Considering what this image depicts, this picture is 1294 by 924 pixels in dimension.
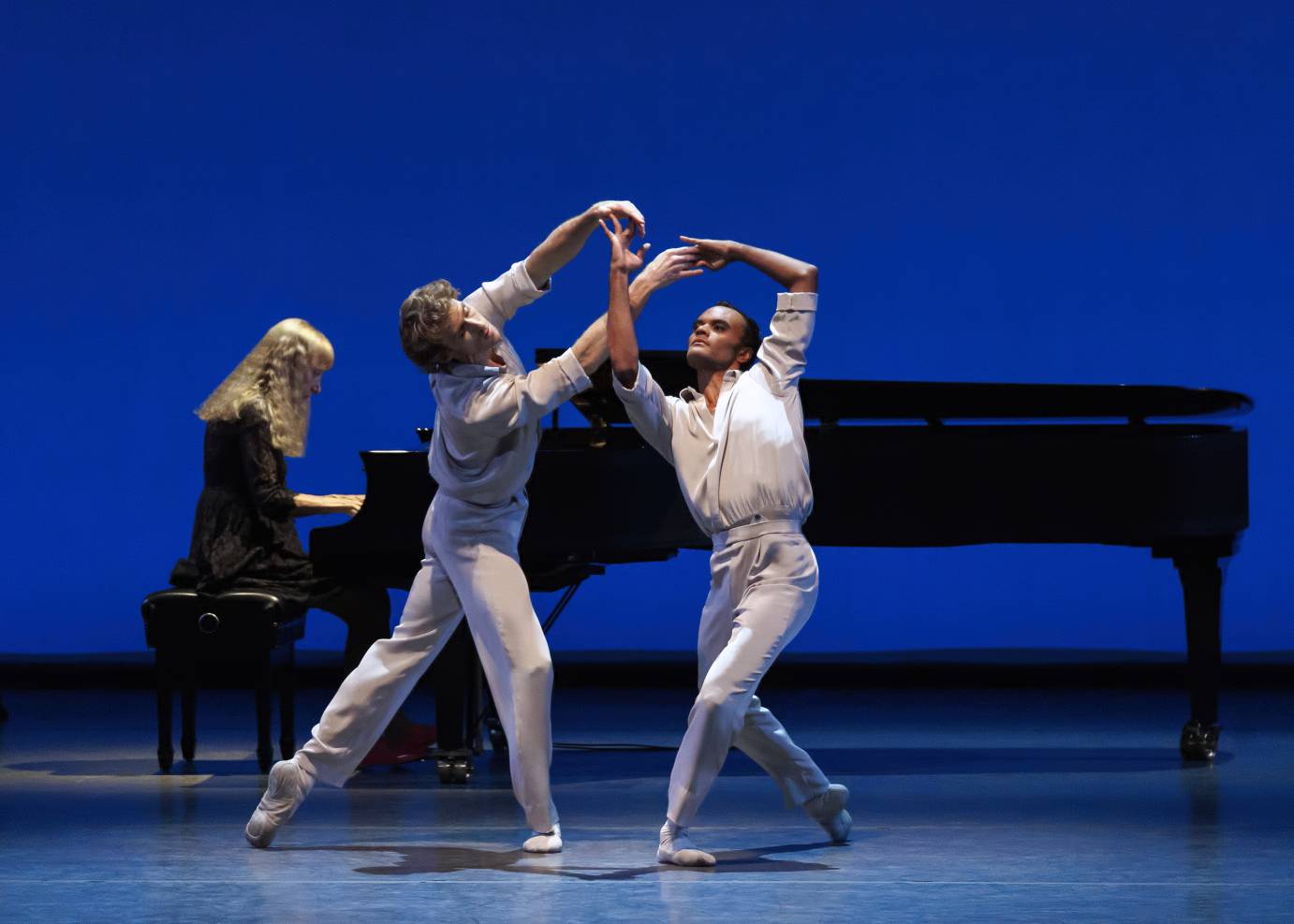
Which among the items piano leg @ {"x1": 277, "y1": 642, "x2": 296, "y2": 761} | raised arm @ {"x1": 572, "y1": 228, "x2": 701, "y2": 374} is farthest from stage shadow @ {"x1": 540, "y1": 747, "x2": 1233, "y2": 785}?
raised arm @ {"x1": 572, "y1": 228, "x2": 701, "y2": 374}

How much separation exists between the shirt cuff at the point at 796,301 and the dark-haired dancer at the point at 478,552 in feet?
0.72

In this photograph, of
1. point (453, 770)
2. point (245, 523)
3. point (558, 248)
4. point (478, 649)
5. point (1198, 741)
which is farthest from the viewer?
point (245, 523)

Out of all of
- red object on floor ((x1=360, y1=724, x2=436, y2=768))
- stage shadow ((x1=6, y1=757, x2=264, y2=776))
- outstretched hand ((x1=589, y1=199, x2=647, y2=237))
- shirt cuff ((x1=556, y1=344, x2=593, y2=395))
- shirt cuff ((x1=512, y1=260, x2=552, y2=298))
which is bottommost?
stage shadow ((x1=6, y1=757, x2=264, y2=776))

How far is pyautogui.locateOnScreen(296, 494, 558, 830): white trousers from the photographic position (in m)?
3.99

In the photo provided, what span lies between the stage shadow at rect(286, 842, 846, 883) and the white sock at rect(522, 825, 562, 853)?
0.01 metres

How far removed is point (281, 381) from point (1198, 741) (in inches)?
121

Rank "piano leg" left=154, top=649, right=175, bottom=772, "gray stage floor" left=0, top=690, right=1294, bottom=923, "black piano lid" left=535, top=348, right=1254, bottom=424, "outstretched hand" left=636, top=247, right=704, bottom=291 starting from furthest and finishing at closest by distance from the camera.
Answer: "black piano lid" left=535, top=348, right=1254, bottom=424 < "piano leg" left=154, top=649, right=175, bottom=772 < "outstretched hand" left=636, top=247, right=704, bottom=291 < "gray stage floor" left=0, top=690, right=1294, bottom=923

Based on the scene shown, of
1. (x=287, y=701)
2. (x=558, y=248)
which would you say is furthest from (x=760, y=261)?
(x=287, y=701)

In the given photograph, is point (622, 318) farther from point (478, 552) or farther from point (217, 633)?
point (217, 633)

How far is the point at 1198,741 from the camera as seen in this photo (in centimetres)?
565

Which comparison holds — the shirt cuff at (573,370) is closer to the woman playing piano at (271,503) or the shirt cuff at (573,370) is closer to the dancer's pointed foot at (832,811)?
the dancer's pointed foot at (832,811)

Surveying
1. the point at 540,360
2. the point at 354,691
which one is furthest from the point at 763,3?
the point at 354,691

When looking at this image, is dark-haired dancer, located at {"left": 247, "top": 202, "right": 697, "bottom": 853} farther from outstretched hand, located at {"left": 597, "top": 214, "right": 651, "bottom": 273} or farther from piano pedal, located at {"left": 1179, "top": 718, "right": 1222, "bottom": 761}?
piano pedal, located at {"left": 1179, "top": 718, "right": 1222, "bottom": 761}

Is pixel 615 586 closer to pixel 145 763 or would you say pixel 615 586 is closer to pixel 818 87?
pixel 818 87
